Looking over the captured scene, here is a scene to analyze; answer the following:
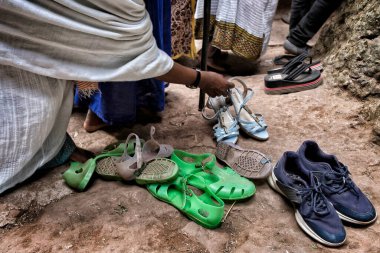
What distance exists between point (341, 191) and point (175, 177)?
59 centimetres

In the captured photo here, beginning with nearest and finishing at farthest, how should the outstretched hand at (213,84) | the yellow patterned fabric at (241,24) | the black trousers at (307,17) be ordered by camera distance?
the outstretched hand at (213,84), the yellow patterned fabric at (241,24), the black trousers at (307,17)

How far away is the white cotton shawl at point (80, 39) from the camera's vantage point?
39.1 inches

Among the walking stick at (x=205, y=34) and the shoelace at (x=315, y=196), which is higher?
the walking stick at (x=205, y=34)

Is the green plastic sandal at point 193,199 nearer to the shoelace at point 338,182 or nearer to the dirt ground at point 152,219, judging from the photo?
the dirt ground at point 152,219

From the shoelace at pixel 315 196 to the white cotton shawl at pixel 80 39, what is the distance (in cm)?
68

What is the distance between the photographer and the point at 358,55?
2.01 metres

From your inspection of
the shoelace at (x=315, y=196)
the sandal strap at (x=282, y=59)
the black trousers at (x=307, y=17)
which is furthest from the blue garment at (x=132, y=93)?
the black trousers at (x=307, y=17)

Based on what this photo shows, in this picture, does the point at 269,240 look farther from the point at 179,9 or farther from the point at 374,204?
the point at 179,9

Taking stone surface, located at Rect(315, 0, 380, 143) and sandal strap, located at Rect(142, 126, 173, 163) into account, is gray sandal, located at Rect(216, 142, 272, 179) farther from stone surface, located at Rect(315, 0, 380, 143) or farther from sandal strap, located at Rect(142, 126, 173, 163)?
stone surface, located at Rect(315, 0, 380, 143)

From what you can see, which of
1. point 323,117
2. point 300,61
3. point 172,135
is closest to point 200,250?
point 172,135

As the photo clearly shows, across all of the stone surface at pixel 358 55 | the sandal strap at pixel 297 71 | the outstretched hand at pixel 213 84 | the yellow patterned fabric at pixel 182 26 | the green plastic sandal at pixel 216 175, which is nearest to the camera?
the green plastic sandal at pixel 216 175

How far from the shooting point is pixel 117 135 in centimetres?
172

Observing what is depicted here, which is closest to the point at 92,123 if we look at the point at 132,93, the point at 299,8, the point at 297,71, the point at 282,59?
the point at 132,93

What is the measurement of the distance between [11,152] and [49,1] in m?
0.51
